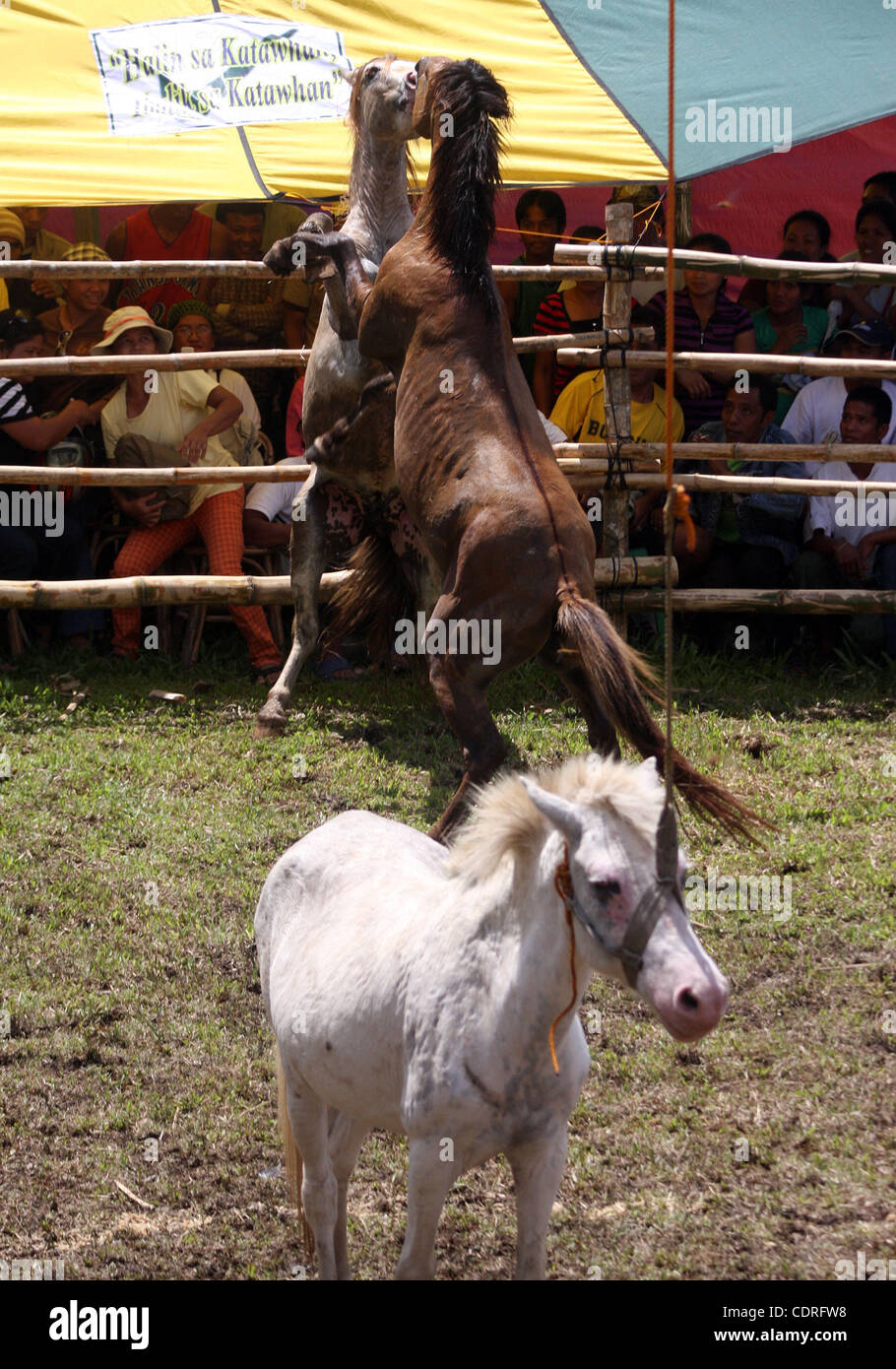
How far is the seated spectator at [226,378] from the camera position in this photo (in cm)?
756

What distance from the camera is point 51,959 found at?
471 centimetres

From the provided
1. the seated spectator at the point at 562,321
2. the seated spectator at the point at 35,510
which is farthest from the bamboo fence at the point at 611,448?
the seated spectator at the point at 562,321

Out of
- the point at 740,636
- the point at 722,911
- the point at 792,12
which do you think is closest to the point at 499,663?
the point at 722,911

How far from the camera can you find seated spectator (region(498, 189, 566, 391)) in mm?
8164

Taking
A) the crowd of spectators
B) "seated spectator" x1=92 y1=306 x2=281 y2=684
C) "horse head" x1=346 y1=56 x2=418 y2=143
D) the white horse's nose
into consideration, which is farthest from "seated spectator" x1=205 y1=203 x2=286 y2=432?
the white horse's nose

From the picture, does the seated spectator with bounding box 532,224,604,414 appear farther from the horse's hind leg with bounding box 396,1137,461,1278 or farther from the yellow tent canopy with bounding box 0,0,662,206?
the horse's hind leg with bounding box 396,1137,461,1278

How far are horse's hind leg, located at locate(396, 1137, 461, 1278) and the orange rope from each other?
267 millimetres

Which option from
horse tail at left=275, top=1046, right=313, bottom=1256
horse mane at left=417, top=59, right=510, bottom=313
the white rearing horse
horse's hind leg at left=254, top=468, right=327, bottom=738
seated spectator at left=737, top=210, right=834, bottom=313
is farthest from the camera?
seated spectator at left=737, top=210, right=834, bottom=313

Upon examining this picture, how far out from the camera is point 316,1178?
3.10 metres

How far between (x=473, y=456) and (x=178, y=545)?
3000 millimetres

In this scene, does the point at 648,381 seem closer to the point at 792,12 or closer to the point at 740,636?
the point at 740,636

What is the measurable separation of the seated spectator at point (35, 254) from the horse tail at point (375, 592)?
9.92 ft

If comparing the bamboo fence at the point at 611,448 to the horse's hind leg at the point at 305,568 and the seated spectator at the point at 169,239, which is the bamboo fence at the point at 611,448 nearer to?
the horse's hind leg at the point at 305,568
